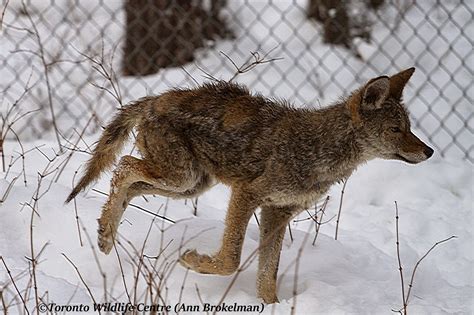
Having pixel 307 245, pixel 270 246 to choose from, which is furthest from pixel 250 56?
pixel 270 246

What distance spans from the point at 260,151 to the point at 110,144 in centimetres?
90

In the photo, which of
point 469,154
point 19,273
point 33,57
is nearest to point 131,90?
point 33,57

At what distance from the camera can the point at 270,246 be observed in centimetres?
535

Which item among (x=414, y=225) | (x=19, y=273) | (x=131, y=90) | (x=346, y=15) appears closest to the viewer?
(x=19, y=273)

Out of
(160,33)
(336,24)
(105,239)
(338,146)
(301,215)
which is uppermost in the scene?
(336,24)

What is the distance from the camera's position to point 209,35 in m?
9.98

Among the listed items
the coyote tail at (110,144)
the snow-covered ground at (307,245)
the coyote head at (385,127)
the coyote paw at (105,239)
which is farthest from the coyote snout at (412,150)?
the coyote paw at (105,239)

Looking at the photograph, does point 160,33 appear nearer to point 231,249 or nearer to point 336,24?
point 336,24

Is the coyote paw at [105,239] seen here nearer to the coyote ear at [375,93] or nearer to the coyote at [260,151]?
the coyote at [260,151]

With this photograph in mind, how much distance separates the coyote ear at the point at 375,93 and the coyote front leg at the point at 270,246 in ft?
2.26

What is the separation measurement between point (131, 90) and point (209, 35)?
1362 millimetres

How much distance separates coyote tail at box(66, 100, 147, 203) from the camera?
552cm

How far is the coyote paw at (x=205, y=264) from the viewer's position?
5125 mm

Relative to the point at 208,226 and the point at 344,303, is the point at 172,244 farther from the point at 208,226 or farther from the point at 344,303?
the point at 344,303
